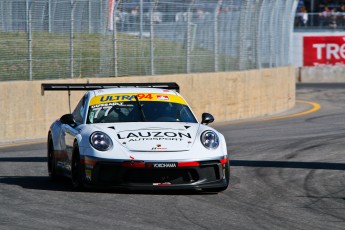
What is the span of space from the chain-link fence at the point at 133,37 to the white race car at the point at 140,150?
301 inches

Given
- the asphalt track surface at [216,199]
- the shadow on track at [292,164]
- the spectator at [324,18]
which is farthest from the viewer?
the spectator at [324,18]

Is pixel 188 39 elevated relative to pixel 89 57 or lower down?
elevated

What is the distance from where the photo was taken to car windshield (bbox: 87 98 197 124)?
11578mm

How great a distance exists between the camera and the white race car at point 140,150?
1045cm

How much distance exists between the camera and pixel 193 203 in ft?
32.8

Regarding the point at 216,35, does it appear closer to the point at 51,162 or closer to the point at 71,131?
the point at 51,162

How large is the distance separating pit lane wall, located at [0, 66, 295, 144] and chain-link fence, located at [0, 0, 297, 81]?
0.43 m

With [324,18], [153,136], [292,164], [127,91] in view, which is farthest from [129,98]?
[324,18]

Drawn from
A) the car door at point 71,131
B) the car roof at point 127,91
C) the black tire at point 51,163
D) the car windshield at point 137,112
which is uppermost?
the car roof at point 127,91

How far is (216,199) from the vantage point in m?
10.4

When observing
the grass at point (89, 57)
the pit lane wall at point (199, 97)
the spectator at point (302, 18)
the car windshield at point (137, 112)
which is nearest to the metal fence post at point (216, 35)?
the grass at point (89, 57)

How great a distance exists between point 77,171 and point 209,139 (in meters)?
1.49

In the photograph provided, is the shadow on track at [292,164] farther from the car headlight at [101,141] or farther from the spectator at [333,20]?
the spectator at [333,20]

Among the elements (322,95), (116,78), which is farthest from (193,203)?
(322,95)
